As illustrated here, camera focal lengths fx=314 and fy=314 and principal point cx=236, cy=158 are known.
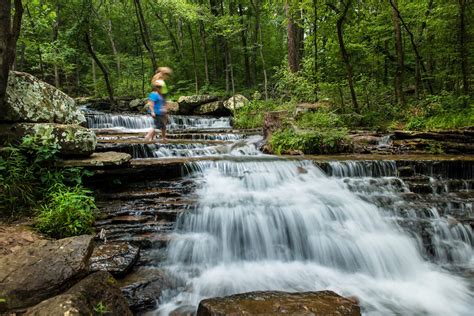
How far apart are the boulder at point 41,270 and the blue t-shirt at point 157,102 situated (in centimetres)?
393

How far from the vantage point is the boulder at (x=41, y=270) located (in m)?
2.81

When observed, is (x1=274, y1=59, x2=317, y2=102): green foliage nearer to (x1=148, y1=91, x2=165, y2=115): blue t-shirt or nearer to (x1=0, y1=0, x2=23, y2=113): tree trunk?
(x1=148, y1=91, x2=165, y2=115): blue t-shirt

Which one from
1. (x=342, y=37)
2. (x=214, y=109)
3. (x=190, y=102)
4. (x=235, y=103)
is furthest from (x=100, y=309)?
(x=190, y=102)

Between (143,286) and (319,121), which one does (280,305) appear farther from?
(319,121)

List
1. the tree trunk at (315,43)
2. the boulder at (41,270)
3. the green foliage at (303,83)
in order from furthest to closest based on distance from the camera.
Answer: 1. the green foliage at (303,83)
2. the tree trunk at (315,43)
3. the boulder at (41,270)

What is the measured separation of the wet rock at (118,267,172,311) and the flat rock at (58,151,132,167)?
2.50 metres

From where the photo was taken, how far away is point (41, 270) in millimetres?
3074

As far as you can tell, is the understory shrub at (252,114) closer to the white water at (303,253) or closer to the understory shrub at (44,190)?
the white water at (303,253)

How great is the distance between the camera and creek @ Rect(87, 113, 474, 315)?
4520 mm

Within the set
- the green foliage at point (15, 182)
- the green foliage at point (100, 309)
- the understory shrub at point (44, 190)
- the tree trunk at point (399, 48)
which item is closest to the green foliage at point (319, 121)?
the tree trunk at point (399, 48)

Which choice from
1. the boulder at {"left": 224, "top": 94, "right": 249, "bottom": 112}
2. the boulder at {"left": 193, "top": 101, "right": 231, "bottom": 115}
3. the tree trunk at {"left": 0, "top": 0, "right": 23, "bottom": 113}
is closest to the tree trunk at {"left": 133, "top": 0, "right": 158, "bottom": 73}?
the boulder at {"left": 193, "top": 101, "right": 231, "bottom": 115}

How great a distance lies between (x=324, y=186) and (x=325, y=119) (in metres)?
4.22

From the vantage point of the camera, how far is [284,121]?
10.8 m

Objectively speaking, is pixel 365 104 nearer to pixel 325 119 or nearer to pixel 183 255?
pixel 325 119
